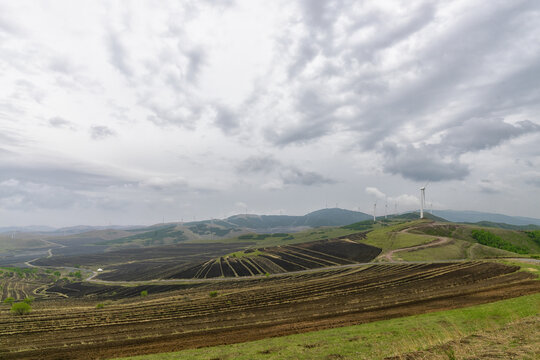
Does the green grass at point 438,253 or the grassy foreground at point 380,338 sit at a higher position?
the grassy foreground at point 380,338

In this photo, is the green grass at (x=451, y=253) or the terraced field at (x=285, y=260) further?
the terraced field at (x=285, y=260)

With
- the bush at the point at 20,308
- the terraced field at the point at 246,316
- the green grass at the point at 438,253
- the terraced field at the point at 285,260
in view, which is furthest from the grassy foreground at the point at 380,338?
the terraced field at the point at 285,260

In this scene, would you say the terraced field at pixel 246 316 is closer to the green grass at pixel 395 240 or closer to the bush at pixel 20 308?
the bush at pixel 20 308

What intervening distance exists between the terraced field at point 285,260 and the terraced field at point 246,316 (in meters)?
55.7

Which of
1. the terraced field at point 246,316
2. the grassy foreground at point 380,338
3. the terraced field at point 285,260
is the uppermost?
the grassy foreground at point 380,338

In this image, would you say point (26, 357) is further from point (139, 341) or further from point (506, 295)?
point (506, 295)

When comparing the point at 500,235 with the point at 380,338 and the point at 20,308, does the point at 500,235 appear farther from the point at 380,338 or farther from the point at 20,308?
the point at 20,308

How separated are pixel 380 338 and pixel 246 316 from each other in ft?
86.7

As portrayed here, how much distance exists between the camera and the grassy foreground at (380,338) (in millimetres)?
21008

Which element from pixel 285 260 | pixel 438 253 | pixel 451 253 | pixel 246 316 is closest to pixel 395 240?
pixel 438 253

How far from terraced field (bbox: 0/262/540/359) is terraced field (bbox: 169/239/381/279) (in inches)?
2194

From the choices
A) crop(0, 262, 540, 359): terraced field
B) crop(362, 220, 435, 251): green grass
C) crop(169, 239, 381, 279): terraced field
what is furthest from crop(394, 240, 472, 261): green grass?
crop(0, 262, 540, 359): terraced field

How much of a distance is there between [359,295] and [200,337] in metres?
33.8

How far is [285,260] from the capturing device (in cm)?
13675
